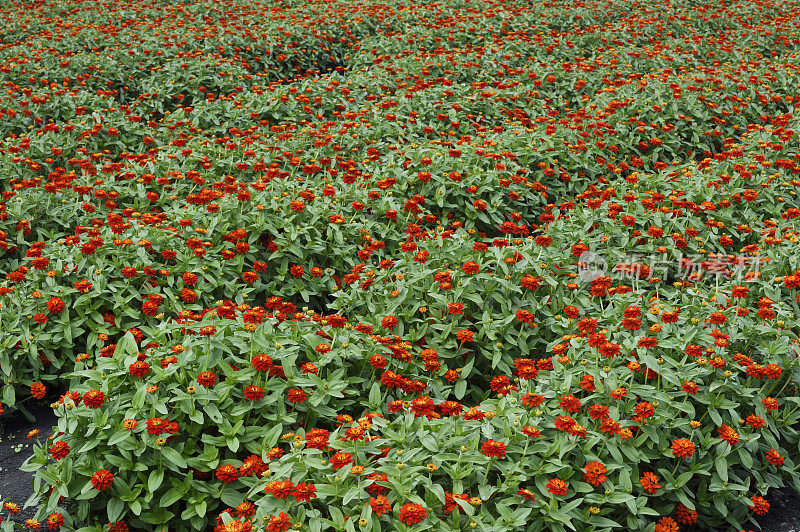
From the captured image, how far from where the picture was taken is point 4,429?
3.44 metres

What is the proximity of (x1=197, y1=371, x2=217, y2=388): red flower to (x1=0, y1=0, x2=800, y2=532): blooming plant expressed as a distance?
12 millimetres

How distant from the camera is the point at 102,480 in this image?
2412 millimetres

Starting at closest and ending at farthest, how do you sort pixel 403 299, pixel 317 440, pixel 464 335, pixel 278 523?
1. pixel 278 523
2. pixel 317 440
3. pixel 464 335
4. pixel 403 299

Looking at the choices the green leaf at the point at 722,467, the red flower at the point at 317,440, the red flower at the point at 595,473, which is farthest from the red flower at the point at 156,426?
the green leaf at the point at 722,467

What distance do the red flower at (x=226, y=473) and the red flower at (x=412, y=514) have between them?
0.73 m

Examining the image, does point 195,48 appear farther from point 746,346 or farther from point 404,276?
point 746,346

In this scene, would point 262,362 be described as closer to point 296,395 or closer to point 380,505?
point 296,395

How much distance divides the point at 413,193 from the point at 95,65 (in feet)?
16.1

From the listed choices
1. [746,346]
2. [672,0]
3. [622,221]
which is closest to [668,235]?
[622,221]

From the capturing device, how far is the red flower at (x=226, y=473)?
2.53 metres

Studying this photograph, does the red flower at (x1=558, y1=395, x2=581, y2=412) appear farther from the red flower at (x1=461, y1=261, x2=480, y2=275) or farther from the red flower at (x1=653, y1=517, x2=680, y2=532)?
the red flower at (x1=461, y1=261, x2=480, y2=275)

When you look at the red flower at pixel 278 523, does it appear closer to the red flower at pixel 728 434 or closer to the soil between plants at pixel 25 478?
the soil between plants at pixel 25 478

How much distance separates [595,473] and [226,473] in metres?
1.38

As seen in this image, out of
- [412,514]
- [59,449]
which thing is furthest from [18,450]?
[412,514]
